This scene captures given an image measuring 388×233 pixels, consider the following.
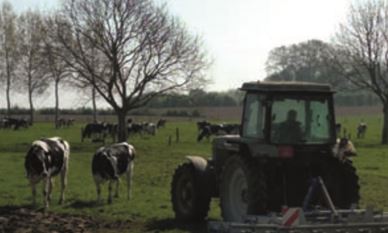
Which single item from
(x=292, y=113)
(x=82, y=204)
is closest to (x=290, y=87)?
(x=292, y=113)

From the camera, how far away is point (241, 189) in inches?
537

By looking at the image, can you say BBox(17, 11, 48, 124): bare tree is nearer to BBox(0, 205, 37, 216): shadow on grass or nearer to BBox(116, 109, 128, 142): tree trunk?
BBox(116, 109, 128, 142): tree trunk

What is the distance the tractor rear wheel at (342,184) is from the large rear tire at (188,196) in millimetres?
2952

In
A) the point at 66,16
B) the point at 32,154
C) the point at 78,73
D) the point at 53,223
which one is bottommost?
the point at 53,223

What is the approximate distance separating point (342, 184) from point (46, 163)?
350 inches

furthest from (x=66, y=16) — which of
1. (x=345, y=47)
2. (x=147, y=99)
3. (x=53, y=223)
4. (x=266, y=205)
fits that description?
(x=266, y=205)

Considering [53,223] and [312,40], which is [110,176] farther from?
[312,40]

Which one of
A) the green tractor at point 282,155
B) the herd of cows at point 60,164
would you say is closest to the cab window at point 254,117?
the green tractor at point 282,155

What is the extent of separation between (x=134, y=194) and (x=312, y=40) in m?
101

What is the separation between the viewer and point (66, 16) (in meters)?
51.4

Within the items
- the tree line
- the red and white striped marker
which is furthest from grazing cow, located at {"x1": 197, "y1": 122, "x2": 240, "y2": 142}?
the red and white striped marker

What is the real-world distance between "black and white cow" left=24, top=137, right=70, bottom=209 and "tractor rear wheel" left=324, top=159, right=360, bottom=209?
792 centimetres

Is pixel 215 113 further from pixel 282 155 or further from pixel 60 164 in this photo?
pixel 282 155

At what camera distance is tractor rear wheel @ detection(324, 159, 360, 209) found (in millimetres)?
13461
